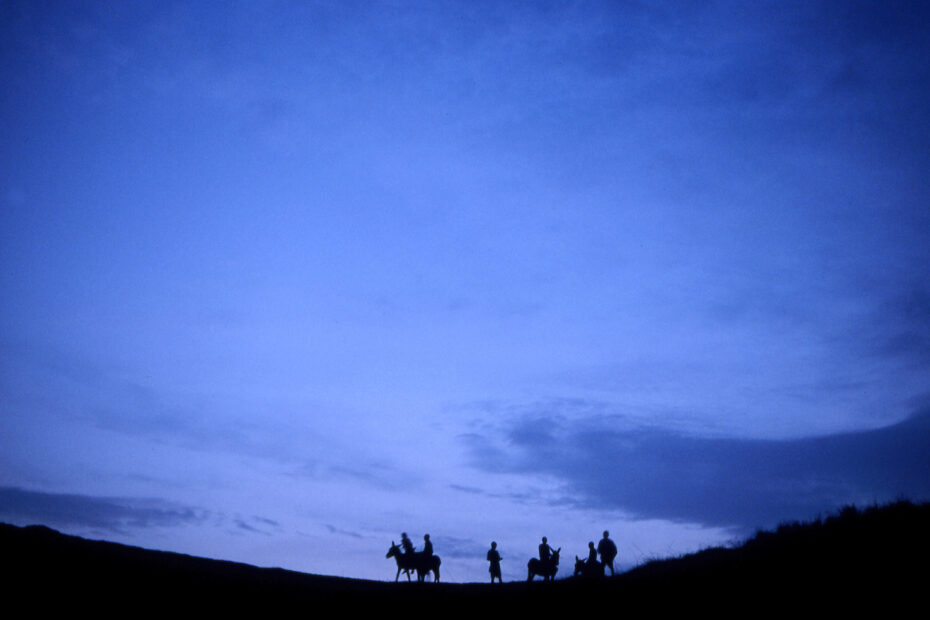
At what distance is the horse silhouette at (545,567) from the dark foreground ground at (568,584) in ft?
17.1

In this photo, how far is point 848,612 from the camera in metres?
11.0

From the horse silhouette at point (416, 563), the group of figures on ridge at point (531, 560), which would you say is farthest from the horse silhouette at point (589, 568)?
the horse silhouette at point (416, 563)

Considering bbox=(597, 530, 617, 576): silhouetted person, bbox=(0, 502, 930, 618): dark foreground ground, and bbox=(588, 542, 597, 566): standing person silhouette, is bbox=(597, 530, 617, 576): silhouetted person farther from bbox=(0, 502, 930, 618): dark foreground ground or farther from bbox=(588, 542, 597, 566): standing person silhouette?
bbox=(0, 502, 930, 618): dark foreground ground

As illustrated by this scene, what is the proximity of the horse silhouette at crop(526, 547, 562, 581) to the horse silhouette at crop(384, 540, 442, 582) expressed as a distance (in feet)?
14.4

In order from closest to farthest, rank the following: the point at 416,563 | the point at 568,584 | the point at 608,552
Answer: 1. the point at 568,584
2. the point at 608,552
3. the point at 416,563

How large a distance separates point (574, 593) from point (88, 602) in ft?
42.8

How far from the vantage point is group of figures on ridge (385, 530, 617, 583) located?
76.5 ft

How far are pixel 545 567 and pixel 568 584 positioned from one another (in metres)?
6.95

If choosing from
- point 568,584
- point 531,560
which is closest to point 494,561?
point 531,560

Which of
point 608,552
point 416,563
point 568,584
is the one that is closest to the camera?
point 568,584

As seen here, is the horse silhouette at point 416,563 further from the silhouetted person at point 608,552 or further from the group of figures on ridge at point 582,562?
the silhouetted person at point 608,552

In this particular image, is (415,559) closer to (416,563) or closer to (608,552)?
(416,563)

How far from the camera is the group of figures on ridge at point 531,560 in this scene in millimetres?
23312

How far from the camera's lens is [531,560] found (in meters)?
25.4
